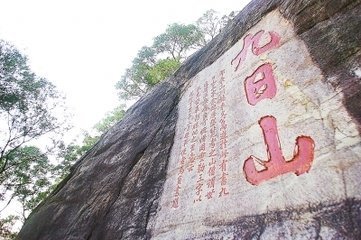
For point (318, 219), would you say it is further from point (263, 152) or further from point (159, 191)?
point (159, 191)

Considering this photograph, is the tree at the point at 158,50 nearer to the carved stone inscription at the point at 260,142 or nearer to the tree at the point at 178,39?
the tree at the point at 178,39

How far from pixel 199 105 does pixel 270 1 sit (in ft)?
6.32

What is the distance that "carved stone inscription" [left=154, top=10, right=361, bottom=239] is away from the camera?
2.39m

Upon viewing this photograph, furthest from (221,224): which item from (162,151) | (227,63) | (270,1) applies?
(270,1)

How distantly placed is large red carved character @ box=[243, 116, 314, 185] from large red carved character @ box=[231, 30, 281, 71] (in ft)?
3.66

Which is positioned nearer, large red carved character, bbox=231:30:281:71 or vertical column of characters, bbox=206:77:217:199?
vertical column of characters, bbox=206:77:217:199

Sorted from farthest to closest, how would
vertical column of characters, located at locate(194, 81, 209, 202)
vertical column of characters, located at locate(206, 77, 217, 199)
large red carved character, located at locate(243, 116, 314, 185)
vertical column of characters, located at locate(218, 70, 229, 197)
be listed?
vertical column of characters, located at locate(194, 81, 209, 202), vertical column of characters, located at locate(206, 77, 217, 199), vertical column of characters, located at locate(218, 70, 229, 197), large red carved character, located at locate(243, 116, 314, 185)

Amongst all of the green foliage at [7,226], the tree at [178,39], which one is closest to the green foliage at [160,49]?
the tree at [178,39]

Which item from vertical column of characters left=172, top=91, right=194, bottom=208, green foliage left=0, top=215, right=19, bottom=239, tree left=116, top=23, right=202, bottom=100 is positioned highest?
tree left=116, top=23, right=202, bottom=100

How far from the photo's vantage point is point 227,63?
4.63 metres

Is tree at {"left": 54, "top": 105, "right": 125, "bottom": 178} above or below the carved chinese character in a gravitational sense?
above

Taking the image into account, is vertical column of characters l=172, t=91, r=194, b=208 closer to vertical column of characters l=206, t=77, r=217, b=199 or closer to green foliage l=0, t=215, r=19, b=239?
vertical column of characters l=206, t=77, r=217, b=199

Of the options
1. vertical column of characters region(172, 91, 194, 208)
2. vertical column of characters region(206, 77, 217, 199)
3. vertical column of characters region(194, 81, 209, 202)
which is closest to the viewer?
vertical column of characters region(206, 77, 217, 199)

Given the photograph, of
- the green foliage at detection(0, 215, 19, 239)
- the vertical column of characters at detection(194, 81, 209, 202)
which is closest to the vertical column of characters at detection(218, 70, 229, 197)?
the vertical column of characters at detection(194, 81, 209, 202)
